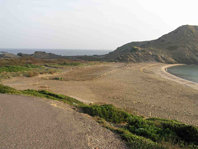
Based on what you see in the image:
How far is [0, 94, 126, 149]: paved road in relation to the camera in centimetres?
427

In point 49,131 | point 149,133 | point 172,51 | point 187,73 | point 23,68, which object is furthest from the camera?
point 172,51

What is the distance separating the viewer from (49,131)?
502cm

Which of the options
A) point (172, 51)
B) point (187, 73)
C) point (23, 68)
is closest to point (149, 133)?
point (23, 68)

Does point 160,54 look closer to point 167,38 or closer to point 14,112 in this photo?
point 167,38

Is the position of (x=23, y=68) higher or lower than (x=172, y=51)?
lower

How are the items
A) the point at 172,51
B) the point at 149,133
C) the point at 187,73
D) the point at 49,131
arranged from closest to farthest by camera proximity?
the point at 49,131
the point at 149,133
the point at 187,73
the point at 172,51

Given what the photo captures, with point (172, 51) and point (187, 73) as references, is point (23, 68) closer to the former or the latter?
point (187, 73)

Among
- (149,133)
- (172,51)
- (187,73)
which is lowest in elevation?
(187,73)

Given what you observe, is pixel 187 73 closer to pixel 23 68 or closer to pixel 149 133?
pixel 23 68

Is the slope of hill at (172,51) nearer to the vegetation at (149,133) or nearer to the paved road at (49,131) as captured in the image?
the vegetation at (149,133)

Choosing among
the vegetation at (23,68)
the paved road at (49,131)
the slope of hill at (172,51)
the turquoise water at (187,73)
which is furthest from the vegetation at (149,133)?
the slope of hill at (172,51)

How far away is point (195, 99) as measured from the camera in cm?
1567

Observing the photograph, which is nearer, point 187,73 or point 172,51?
point 187,73

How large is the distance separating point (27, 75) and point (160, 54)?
65.6 m
